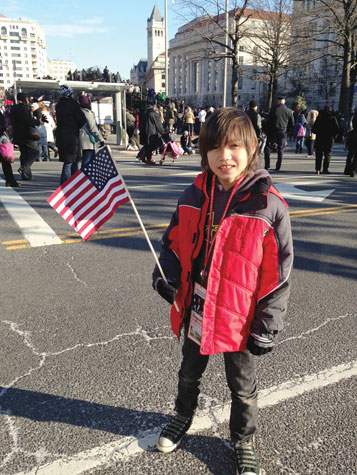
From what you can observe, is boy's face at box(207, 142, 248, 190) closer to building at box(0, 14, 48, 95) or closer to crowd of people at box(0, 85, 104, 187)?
crowd of people at box(0, 85, 104, 187)

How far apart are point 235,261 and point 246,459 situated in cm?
99

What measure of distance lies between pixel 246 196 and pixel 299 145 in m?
17.3

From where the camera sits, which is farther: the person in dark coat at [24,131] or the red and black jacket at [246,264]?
the person in dark coat at [24,131]

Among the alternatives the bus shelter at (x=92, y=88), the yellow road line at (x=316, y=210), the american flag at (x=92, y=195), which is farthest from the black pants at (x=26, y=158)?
the american flag at (x=92, y=195)

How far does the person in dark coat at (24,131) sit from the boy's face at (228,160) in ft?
27.1

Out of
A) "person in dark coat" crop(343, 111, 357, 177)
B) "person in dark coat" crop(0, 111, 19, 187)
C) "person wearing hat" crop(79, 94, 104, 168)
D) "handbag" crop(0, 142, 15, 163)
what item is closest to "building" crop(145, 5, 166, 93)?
"person in dark coat" crop(343, 111, 357, 177)

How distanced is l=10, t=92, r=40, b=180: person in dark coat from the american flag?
286 inches

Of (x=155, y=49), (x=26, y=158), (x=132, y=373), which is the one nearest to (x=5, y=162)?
(x=26, y=158)

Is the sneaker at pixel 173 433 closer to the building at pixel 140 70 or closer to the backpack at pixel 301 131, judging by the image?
the backpack at pixel 301 131

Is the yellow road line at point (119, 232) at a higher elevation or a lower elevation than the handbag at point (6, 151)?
lower

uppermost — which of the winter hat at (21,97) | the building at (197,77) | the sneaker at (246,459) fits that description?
the building at (197,77)

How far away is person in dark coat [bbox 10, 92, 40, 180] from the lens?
918 centimetres

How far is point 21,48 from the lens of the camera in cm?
17175

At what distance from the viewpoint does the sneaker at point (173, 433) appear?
2129 mm
